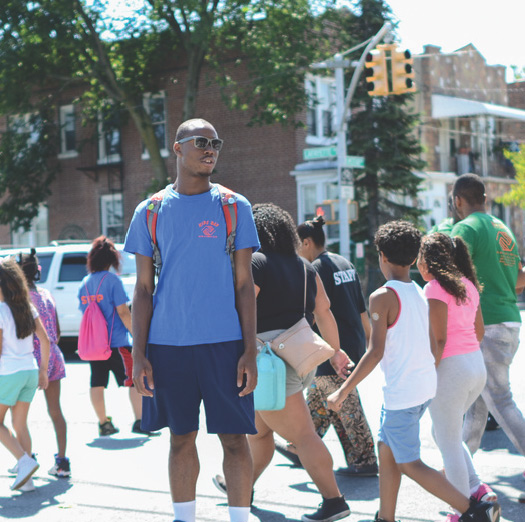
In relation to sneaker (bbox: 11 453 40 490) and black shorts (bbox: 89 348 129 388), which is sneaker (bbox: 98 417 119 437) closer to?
black shorts (bbox: 89 348 129 388)

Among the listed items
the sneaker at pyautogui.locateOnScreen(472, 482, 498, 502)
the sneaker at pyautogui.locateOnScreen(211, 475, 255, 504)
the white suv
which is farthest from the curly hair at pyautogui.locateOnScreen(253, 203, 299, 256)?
the white suv

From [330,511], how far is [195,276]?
178 cm

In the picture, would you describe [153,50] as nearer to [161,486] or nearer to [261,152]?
[261,152]

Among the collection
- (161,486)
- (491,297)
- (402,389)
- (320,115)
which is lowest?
(161,486)

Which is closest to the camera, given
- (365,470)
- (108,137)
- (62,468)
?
(365,470)

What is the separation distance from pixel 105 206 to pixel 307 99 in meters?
9.53

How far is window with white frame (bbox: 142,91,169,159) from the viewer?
29.7m

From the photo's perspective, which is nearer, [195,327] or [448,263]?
[195,327]

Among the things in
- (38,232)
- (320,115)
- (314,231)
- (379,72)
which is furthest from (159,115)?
(314,231)

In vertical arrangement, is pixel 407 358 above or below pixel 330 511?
above

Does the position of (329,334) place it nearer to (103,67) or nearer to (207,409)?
(207,409)

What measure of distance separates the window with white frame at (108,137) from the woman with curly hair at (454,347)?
25673mm

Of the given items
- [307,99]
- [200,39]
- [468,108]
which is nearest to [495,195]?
[468,108]

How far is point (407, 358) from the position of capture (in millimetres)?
4516
